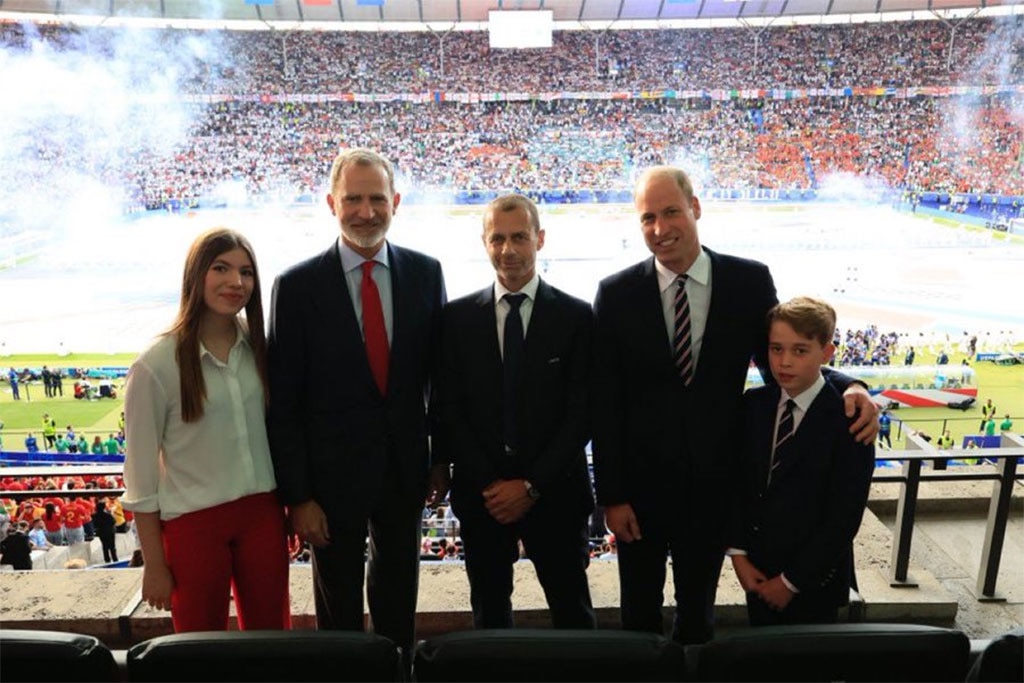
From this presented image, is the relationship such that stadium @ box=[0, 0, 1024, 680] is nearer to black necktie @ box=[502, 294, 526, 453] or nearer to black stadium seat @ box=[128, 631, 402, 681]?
black necktie @ box=[502, 294, 526, 453]

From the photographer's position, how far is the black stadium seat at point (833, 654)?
846 millimetres

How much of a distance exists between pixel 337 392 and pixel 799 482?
926 millimetres

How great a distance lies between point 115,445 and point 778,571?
318 inches

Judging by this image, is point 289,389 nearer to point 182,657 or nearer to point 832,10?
point 182,657

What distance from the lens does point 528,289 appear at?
5.10 ft

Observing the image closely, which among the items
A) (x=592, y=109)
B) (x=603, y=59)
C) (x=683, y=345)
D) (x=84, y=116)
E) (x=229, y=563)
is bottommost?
(x=229, y=563)

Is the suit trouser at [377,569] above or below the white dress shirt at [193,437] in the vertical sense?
below

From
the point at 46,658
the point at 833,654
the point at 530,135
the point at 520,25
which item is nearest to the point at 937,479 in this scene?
the point at 833,654

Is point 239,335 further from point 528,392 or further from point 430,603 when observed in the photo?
point 430,603

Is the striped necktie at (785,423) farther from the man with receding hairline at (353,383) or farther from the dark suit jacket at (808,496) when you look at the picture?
the man with receding hairline at (353,383)

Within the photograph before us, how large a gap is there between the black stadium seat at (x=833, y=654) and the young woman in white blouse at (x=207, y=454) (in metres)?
0.94

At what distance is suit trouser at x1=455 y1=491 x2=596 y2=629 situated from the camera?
5.22 ft

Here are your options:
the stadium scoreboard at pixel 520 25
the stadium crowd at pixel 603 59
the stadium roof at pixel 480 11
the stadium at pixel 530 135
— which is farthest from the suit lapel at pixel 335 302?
the stadium crowd at pixel 603 59

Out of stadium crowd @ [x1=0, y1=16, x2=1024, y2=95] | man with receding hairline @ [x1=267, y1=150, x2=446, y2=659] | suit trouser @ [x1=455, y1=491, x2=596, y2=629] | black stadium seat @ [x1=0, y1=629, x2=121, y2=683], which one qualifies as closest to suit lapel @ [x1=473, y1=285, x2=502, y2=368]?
man with receding hairline @ [x1=267, y1=150, x2=446, y2=659]
